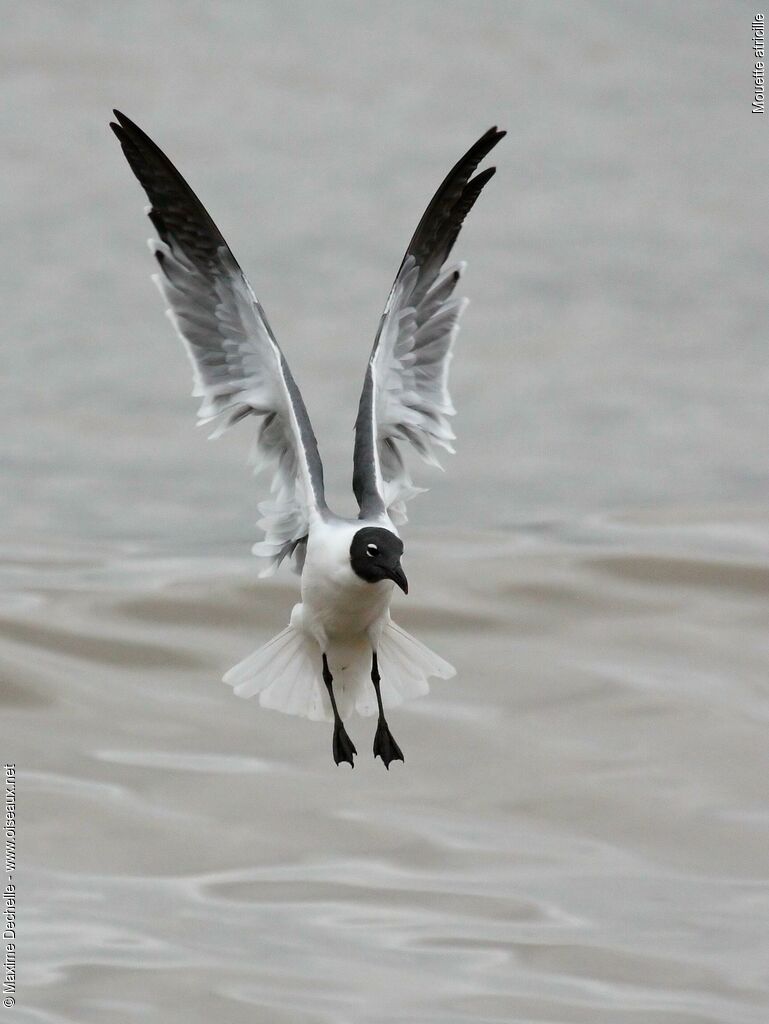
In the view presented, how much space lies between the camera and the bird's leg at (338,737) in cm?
976

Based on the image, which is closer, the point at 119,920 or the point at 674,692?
the point at 119,920

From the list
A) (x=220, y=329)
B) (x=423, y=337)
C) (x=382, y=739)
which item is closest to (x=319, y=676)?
(x=382, y=739)

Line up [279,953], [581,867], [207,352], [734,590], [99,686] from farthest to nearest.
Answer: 1. [734,590]
2. [99,686]
3. [581,867]
4. [279,953]
5. [207,352]

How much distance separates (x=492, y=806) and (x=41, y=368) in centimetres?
725

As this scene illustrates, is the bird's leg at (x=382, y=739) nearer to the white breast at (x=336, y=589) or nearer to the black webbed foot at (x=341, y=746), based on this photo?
the black webbed foot at (x=341, y=746)

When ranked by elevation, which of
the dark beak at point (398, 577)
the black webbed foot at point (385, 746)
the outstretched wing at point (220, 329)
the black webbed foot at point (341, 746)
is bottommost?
the black webbed foot at point (341, 746)

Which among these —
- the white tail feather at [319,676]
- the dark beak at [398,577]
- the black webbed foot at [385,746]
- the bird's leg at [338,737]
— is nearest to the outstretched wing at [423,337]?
the white tail feather at [319,676]

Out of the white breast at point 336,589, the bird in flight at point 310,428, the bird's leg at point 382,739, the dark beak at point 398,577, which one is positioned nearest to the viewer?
the dark beak at point 398,577

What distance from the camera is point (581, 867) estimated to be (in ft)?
55.2

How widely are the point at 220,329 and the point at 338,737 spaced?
6.45ft

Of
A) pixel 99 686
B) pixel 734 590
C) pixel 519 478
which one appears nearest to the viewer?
pixel 99 686

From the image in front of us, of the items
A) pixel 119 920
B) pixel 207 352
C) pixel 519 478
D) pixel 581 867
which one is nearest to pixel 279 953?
pixel 119 920

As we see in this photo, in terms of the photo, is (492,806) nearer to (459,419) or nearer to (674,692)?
(674,692)

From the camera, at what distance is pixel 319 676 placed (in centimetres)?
1017
